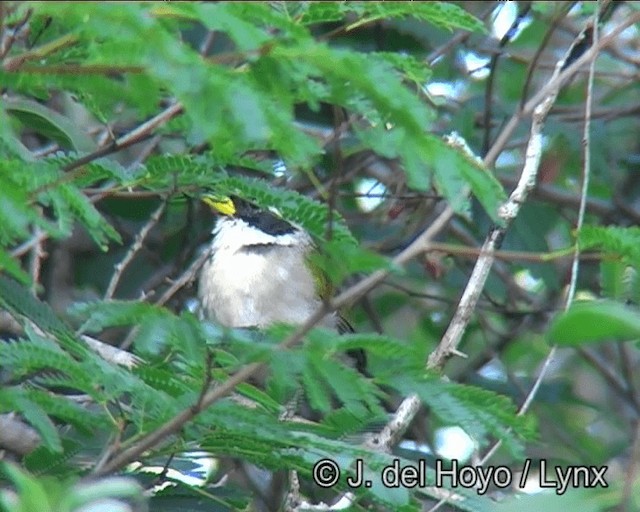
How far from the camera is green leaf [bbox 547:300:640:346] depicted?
1856mm

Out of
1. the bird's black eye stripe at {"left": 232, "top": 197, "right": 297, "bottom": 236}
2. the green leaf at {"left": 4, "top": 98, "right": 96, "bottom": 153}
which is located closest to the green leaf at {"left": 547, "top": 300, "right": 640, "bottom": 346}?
the green leaf at {"left": 4, "top": 98, "right": 96, "bottom": 153}

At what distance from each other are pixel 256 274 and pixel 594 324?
3334 mm

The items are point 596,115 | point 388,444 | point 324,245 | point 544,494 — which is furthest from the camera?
point 596,115

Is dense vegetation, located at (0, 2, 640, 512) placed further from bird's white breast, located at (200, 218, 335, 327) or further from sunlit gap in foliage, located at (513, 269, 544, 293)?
sunlit gap in foliage, located at (513, 269, 544, 293)

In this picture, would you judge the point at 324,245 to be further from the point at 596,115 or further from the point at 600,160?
the point at 596,115

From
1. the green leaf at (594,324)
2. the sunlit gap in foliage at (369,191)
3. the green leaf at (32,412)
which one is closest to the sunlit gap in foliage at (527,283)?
the sunlit gap in foliage at (369,191)

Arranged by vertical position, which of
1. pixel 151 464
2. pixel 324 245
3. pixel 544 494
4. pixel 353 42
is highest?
pixel 353 42

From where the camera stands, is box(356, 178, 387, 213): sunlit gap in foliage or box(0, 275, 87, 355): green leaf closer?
box(0, 275, 87, 355): green leaf

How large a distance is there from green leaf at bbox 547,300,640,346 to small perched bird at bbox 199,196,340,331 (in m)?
2.97

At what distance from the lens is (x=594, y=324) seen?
189 centimetres

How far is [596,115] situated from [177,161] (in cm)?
318

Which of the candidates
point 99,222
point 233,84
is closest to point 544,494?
point 233,84

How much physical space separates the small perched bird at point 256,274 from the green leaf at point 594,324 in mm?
2968

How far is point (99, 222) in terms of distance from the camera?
8.75ft
